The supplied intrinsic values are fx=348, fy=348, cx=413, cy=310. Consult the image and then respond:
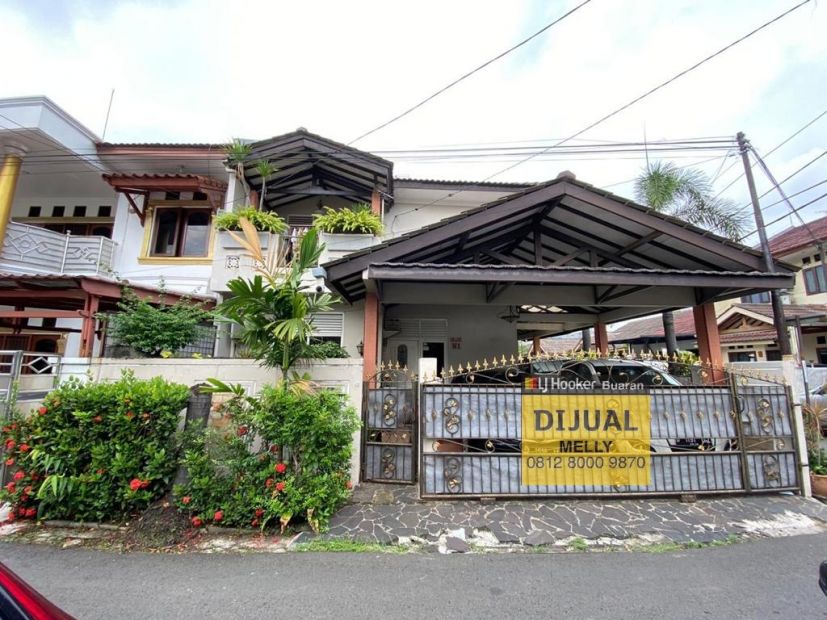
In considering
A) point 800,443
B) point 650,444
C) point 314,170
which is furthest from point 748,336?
point 314,170

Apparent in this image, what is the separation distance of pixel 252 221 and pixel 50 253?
226 inches

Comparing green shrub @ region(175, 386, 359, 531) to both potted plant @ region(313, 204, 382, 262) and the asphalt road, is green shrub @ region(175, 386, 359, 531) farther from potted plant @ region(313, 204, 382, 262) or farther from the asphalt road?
potted plant @ region(313, 204, 382, 262)

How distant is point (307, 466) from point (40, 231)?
1049cm

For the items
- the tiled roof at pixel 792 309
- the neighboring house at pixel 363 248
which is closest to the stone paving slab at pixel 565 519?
the neighboring house at pixel 363 248

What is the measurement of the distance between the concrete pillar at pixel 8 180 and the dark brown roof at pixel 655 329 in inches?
1009

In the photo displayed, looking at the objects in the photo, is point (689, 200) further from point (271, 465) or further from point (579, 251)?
point (271, 465)

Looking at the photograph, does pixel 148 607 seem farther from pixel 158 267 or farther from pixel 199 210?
pixel 199 210

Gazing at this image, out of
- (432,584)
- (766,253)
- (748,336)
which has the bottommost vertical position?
(432,584)

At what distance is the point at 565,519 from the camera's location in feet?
14.1

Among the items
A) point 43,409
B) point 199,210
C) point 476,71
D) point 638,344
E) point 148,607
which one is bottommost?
point 148,607

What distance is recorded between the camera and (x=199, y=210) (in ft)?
33.7

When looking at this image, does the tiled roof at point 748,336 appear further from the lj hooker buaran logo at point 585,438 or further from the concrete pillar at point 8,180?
the concrete pillar at point 8,180

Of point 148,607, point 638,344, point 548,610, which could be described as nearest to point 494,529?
point 548,610

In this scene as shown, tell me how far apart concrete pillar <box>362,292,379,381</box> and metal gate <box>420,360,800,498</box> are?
1.10 m
